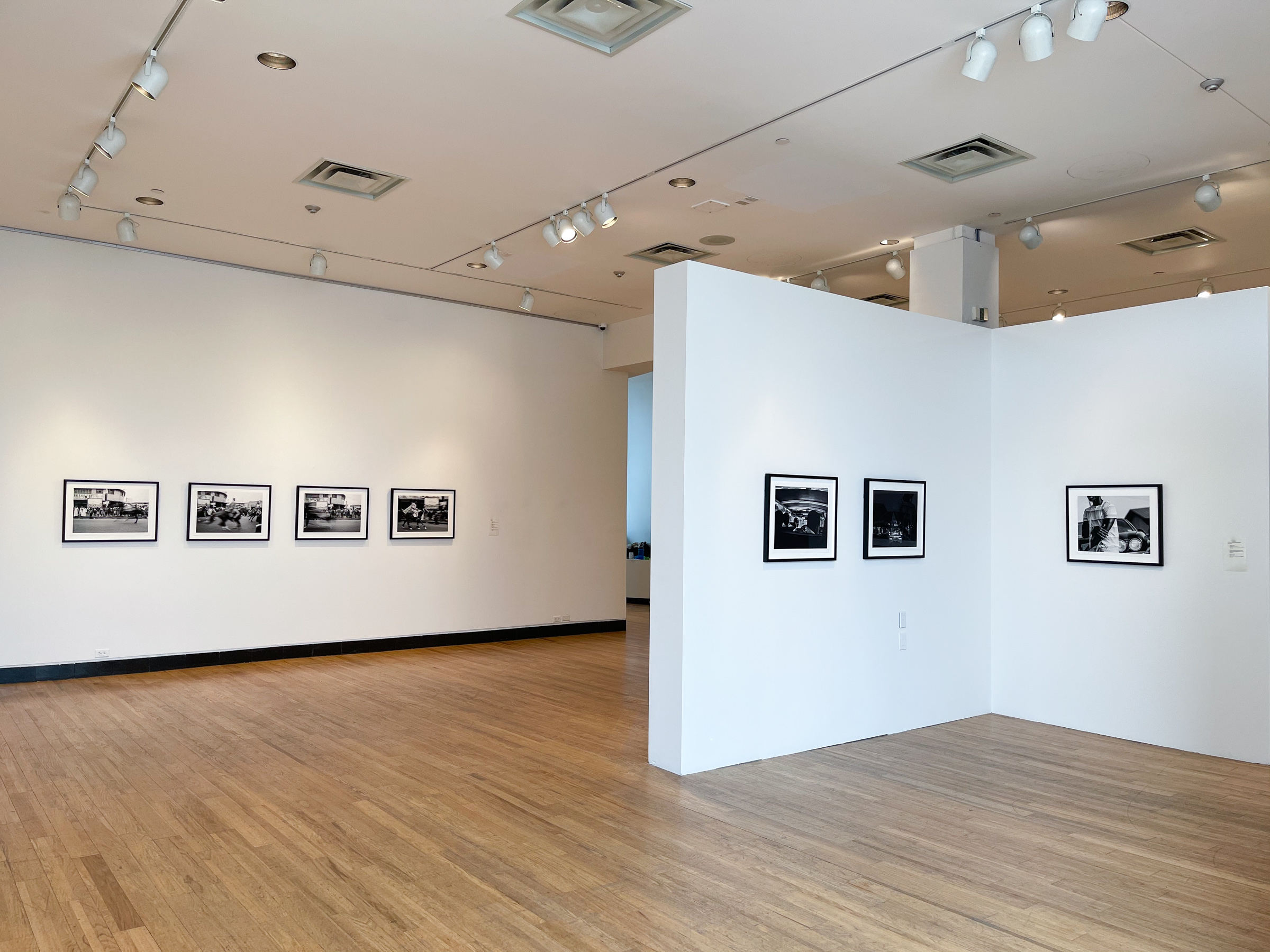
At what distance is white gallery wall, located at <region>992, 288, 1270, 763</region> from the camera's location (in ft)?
21.3

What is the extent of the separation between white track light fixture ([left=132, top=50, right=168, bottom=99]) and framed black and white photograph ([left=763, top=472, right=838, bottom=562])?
4399 mm

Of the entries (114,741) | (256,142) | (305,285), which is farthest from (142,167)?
(114,741)

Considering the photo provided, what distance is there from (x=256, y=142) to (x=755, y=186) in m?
3.75

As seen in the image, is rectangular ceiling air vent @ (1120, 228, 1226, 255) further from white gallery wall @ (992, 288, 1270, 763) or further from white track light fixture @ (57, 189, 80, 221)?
white track light fixture @ (57, 189, 80, 221)

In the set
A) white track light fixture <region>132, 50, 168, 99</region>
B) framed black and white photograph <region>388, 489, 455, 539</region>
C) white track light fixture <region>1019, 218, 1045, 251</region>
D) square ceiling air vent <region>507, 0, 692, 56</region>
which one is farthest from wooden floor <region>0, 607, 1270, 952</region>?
square ceiling air vent <region>507, 0, 692, 56</region>

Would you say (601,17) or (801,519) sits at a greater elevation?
(601,17)

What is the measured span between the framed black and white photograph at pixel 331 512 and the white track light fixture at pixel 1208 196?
8.64m

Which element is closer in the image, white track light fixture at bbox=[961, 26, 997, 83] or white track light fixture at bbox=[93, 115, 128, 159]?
white track light fixture at bbox=[961, 26, 997, 83]

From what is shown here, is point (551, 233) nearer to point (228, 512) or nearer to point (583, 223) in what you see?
point (583, 223)

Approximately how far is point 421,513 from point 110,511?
131 inches

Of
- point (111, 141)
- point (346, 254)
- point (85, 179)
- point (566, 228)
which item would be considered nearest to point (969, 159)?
point (566, 228)

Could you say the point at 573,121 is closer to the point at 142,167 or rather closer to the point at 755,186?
the point at 755,186

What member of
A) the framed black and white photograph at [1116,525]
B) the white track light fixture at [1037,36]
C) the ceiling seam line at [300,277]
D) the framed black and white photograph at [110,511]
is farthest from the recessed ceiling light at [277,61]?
the framed black and white photograph at [1116,525]

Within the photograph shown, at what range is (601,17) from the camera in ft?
16.2
